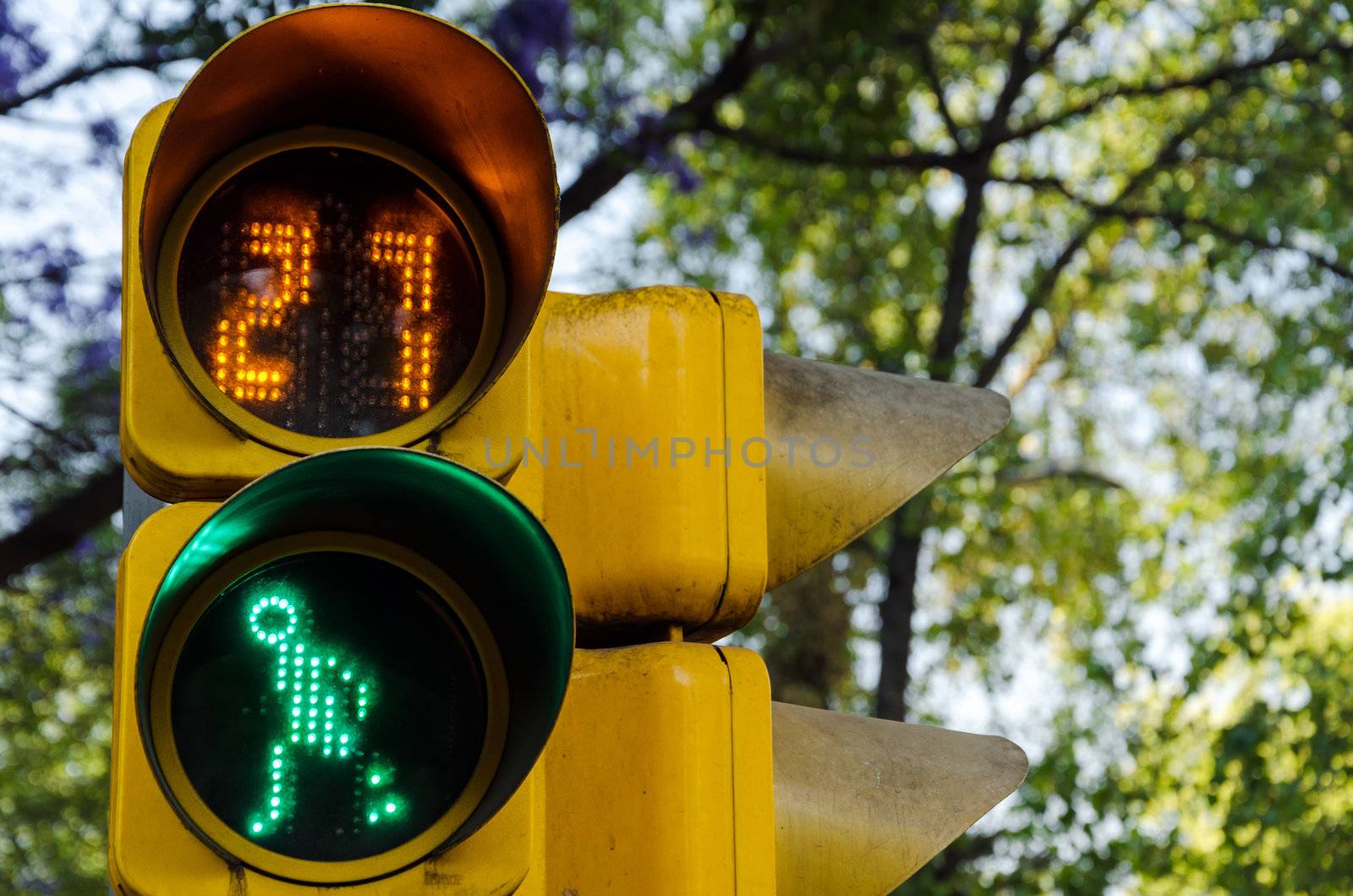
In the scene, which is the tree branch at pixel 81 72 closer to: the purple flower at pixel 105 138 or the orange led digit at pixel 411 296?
the purple flower at pixel 105 138

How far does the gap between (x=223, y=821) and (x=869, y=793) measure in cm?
105

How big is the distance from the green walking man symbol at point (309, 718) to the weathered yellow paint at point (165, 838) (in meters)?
0.08

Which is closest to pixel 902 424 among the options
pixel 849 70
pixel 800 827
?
pixel 800 827

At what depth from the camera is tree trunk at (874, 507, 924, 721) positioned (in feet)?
29.1

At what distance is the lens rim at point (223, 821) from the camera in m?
1.92

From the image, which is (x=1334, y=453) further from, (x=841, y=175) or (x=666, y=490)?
(x=666, y=490)

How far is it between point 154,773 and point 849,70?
6.77 m

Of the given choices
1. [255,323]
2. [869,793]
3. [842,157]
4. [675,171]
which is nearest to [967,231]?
[842,157]

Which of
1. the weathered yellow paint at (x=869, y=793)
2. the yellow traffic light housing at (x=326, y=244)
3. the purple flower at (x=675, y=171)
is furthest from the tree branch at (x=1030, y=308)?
the yellow traffic light housing at (x=326, y=244)

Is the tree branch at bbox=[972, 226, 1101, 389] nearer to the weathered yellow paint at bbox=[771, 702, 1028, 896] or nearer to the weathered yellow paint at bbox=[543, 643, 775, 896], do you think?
the weathered yellow paint at bbox=[771, 702, 1028, 896]

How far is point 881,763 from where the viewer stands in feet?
8.47

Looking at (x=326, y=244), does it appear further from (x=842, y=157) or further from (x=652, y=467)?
(x=842, y=157)

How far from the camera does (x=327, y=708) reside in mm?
2002

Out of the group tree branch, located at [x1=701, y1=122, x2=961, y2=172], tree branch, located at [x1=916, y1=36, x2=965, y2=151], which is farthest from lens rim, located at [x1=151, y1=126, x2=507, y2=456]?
tree branch, located at [x1=916, y1=36, x2=965, y2=151]
